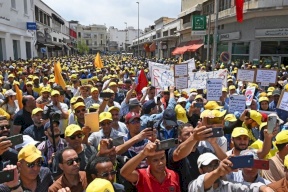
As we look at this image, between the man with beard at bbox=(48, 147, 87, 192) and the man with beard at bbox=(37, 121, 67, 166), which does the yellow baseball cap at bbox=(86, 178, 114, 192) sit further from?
the man with beard at bbox=(37, 121, 67, 166)

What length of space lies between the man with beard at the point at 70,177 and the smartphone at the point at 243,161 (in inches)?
63.7

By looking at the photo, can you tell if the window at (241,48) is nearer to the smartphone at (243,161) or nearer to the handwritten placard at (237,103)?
the handwritten placard at (237,103)

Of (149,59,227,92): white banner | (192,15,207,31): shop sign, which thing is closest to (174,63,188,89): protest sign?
(149,59,227,92): white banner

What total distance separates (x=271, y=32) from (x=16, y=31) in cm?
2274

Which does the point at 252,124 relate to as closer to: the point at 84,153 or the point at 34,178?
the point at 84,153

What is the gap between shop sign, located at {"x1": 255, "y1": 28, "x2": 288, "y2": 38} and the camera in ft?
68.0

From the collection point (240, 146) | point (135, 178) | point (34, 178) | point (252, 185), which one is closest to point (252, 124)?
point (240, 146)

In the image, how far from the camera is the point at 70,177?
10.4 ft

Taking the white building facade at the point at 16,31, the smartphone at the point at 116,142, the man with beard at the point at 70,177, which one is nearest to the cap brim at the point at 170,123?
the smartphone at the point at 116,142

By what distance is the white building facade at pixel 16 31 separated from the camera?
1045 inches

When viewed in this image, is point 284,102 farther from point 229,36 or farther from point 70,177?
point 229,36

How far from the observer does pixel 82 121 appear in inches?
204

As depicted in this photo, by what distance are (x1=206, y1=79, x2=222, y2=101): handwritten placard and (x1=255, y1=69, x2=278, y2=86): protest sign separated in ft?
6.86

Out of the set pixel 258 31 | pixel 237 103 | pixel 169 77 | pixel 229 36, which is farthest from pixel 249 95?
pixel 229 36
